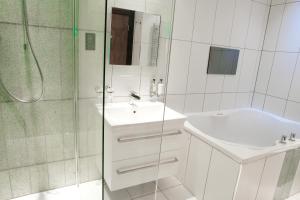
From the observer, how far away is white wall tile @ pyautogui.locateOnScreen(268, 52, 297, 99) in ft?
7.65

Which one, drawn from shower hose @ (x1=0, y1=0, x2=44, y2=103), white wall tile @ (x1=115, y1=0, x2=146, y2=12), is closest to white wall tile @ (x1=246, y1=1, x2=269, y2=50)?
white wall tile @ (x1=115, y1=0, x2=146, y2=12)

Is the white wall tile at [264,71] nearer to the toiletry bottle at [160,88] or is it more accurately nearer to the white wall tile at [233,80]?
the white wall tile at [233,80]

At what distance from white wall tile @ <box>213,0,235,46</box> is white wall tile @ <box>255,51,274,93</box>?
26.1 inches

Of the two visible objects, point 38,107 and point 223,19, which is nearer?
point 38,107

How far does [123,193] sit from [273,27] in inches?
101

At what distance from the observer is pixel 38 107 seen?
5.17 ft

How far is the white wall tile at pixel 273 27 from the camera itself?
2.41 metres

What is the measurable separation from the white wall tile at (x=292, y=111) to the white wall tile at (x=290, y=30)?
24.2 inches

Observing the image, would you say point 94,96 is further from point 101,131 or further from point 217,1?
point 217,1

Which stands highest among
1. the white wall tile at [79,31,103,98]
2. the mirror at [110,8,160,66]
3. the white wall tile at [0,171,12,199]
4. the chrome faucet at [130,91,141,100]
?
the mirror at [110,8,160,66]

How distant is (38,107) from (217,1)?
1997mm

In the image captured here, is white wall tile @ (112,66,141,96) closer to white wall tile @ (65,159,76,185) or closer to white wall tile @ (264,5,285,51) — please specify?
white wall tile @ (65,159,76,185)

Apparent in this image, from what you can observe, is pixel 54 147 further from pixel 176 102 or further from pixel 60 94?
pixel 176 102

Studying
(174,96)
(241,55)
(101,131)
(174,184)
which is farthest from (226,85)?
(101,131)
